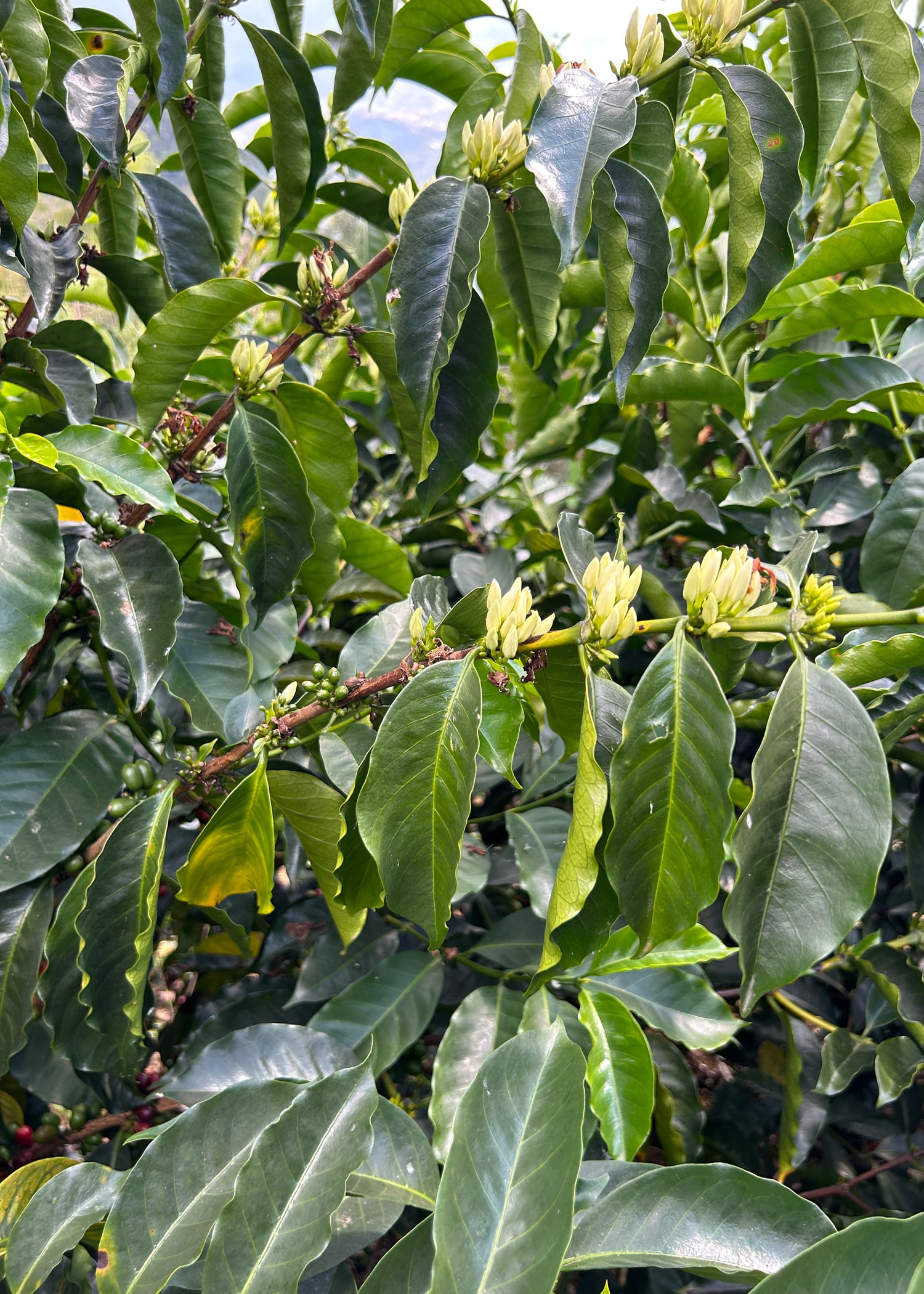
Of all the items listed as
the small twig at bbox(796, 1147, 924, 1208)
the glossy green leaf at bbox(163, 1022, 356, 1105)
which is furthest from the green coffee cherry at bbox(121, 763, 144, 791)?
the small twig at bbox(796, 1147, 924, 1208)

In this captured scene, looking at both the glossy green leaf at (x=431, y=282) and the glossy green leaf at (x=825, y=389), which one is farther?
the glossy green leaf at (x=825, y=389)

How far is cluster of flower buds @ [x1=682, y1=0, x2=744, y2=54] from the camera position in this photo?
23.4 inches

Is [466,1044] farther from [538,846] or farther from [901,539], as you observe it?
[901,539]

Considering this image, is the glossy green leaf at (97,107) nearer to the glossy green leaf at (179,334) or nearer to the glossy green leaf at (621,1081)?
the glossy green leaf at (179,334)

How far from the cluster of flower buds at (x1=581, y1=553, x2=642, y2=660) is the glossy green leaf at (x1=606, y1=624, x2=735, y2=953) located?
0.11ft

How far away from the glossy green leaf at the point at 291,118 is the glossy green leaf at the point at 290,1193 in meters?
0.78

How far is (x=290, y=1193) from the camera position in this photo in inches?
18.0

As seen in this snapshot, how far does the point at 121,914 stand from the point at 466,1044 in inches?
12.7

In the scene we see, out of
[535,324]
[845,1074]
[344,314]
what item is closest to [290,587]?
[344,314]

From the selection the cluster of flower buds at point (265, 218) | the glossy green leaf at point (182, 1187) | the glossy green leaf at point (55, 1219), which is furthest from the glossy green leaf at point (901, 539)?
the cluster of flower buds at point (265, 218)

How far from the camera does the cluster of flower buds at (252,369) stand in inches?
28.2

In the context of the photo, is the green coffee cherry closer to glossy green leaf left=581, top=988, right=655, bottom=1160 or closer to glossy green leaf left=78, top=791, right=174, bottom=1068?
glossy green leaf left=78, top=791, right=174, bottom=1068

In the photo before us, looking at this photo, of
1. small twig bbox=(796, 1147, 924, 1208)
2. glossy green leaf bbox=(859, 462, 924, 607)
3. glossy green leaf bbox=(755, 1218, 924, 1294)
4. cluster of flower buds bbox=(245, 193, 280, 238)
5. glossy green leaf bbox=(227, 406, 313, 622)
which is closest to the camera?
glossy green leaf bbox=(755, 1218, 924, 1294)

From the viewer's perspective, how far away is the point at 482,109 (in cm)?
82
